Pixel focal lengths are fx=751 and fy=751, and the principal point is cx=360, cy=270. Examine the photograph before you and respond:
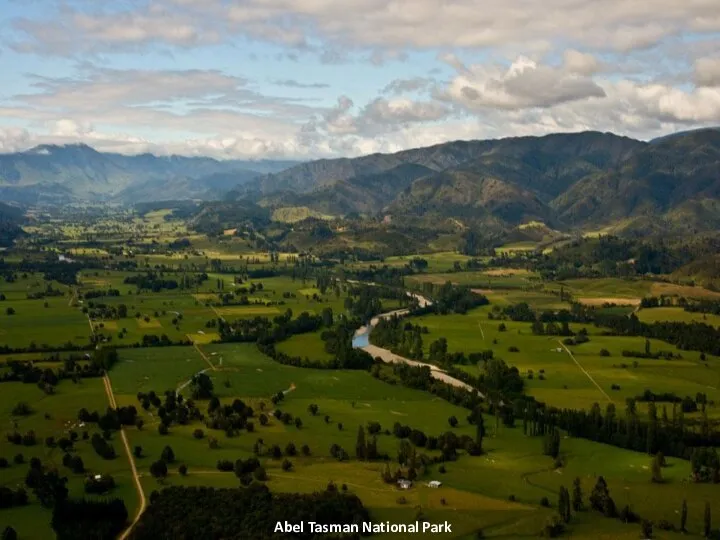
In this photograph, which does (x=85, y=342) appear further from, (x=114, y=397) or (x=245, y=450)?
(x=245, y=450)

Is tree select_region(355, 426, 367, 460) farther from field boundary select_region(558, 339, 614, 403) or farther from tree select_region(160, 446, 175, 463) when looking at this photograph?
field boundary select_region(558, 339, 614, 403)

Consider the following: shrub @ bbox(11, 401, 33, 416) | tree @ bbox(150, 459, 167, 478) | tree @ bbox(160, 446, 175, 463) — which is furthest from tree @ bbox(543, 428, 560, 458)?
shrub @ bbox(11, 401, 33, 416)

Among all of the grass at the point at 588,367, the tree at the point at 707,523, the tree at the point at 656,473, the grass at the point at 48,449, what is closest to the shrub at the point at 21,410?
the grass at the point at 48,449

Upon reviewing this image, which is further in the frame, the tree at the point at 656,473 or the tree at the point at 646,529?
the tree at the point at 656,473

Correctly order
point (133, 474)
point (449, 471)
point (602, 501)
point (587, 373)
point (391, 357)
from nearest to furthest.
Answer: point (602, 501), point (133, 474), point (449, 471), point (587, 373), point (391, 357)

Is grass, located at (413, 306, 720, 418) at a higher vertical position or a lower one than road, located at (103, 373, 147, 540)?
higher

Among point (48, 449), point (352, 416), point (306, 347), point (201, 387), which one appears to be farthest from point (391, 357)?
point (48, 449)

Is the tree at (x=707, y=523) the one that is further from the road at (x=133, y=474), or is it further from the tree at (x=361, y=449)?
the road at (x=133, y=474)

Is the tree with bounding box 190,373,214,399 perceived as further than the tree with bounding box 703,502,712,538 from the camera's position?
Yes

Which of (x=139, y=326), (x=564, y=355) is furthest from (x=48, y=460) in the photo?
(x=564, y=355)

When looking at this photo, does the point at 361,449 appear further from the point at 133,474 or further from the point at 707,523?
the point at 707,523

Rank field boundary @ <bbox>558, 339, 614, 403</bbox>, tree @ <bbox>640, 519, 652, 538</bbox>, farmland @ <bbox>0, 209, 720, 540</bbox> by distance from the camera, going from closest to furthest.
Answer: tree @ <bbox>640, 519, 652, 538</bbox> → farmland @ <bbox>0, 209, 720, 540</bbox> → field boundary @ <bbox>558, 339, 614, 403</bbox>
